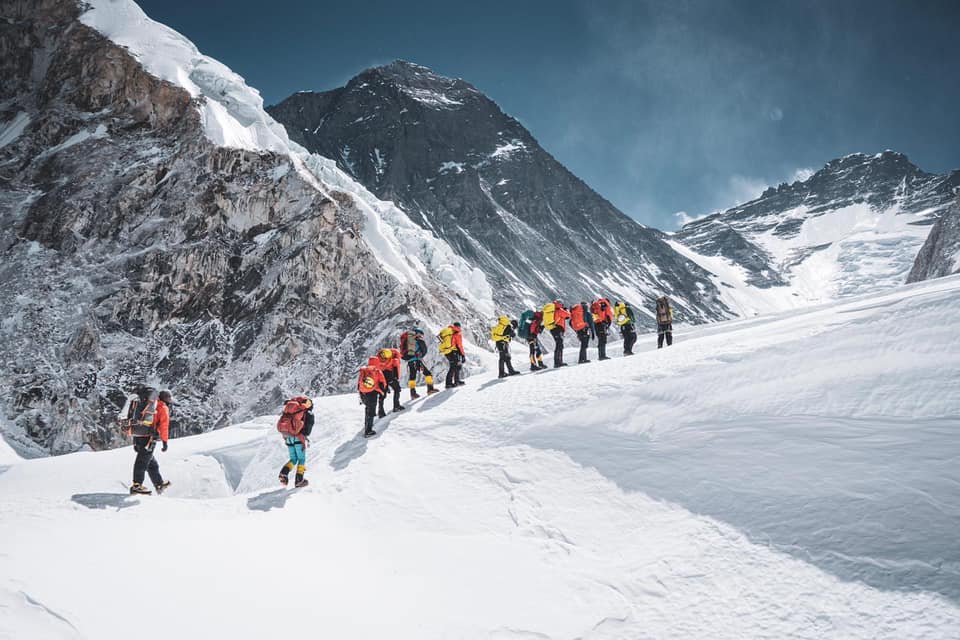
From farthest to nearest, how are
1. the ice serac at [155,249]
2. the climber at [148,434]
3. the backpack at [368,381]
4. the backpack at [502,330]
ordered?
the ice serac at [155,249], the backpack at [502,330], the backpack at [368,381], the climber at [148,434]

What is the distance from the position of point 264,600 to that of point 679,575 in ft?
11.9

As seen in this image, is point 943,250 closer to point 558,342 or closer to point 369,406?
point 558,342

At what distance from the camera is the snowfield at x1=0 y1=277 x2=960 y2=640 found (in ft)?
12.1

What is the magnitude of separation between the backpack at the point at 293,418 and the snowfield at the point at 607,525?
881 millimetres

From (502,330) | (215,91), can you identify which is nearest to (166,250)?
(215,91)

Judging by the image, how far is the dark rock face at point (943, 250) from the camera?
33741 mm

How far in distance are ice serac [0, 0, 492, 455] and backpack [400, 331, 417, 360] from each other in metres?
19.6

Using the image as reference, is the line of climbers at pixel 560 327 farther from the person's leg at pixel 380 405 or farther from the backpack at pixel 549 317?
the person's leg at pixel 380 405

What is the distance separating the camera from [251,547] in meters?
4.96

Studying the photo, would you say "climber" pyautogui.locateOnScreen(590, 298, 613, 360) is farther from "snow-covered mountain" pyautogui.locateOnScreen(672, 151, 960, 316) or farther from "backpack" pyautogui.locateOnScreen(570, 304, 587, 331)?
"snow-covered mountain" pyautogui.locateOnScreen(672, 151, 960, 316)

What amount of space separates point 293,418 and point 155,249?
3210 cm

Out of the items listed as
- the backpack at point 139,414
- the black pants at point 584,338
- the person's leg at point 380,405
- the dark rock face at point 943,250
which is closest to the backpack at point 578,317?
the black pants at point 584,338

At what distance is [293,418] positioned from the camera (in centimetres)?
762

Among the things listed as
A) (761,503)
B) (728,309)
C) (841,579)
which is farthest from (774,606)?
(728,309)
